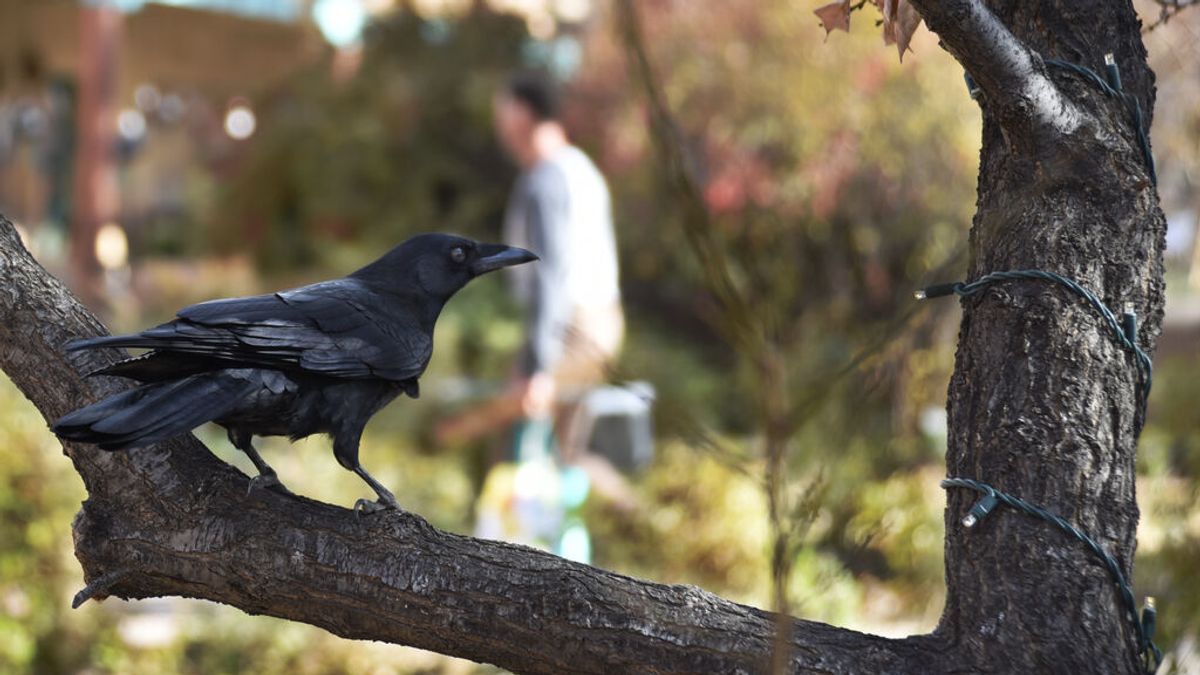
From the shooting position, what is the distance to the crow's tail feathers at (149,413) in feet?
5.83

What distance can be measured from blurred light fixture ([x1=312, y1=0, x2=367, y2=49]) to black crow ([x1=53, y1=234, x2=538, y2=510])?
10.8 metres

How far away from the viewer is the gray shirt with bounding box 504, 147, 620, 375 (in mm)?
4801

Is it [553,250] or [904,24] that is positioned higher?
[553,250]

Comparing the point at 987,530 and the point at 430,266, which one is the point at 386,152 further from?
the point at 987,530

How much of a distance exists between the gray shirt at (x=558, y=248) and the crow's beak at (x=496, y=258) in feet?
6.62

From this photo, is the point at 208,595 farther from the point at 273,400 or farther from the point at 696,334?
the point at 696,334

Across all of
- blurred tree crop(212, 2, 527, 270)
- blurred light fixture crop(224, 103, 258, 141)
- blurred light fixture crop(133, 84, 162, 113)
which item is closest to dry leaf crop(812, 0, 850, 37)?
blurred tree crop(212, 2, 527, 270)

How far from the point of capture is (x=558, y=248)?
483cm

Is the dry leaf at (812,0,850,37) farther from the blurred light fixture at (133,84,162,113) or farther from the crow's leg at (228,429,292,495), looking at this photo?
the blurred light fixture at (133,84,162,113)

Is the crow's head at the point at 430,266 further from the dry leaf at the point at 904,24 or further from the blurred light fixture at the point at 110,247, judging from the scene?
the blurred light fixture at the point at 110,247

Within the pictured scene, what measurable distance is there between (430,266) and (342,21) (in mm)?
11202

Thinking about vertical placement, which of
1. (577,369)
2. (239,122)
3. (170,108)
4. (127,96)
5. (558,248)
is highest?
(170,108)

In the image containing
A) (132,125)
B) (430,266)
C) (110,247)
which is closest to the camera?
(430,266)

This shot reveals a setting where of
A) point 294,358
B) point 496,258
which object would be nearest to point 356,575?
point 294,358
